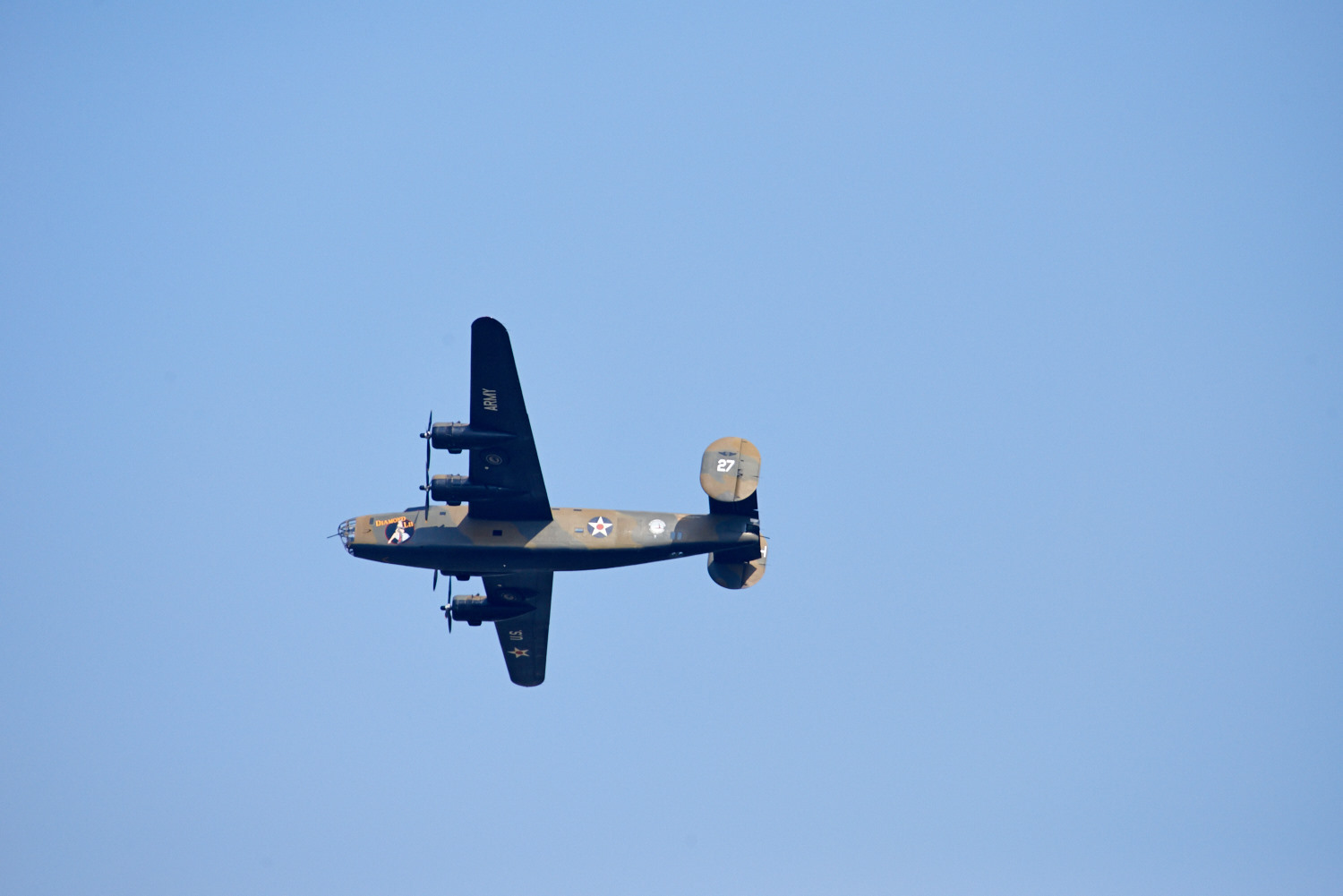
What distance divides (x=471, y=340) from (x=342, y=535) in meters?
7.49

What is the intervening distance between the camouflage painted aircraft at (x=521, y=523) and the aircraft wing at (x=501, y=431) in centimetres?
2

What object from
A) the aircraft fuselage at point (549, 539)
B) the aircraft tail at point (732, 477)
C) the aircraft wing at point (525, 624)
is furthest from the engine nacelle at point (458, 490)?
the aircraft tail at point (732, 477)

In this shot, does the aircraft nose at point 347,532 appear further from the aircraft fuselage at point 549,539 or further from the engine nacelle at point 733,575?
the engine nacelle at point 733,575

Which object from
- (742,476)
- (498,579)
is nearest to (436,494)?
(498,579)

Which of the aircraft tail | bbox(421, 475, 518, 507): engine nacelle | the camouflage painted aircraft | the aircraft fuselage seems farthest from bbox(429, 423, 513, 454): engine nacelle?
the aircraft tail

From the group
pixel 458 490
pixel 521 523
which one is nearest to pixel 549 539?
pixel 521 523

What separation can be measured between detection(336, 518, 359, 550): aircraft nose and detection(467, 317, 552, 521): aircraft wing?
340cm

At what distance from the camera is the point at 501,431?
41.8 m

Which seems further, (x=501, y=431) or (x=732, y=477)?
(x=732, y=477)

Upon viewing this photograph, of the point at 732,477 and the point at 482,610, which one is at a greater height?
the point at 732,477

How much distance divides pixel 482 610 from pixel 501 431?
748 cm

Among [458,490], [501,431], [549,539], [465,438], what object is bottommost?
[549,539]

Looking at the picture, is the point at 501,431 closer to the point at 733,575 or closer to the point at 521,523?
the point at 521,523

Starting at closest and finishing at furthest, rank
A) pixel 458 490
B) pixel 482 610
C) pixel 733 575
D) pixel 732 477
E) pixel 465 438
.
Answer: pixel 465 438
pixel 732 477
pixel 458 490
pixel 733 575
pixel 482 610
